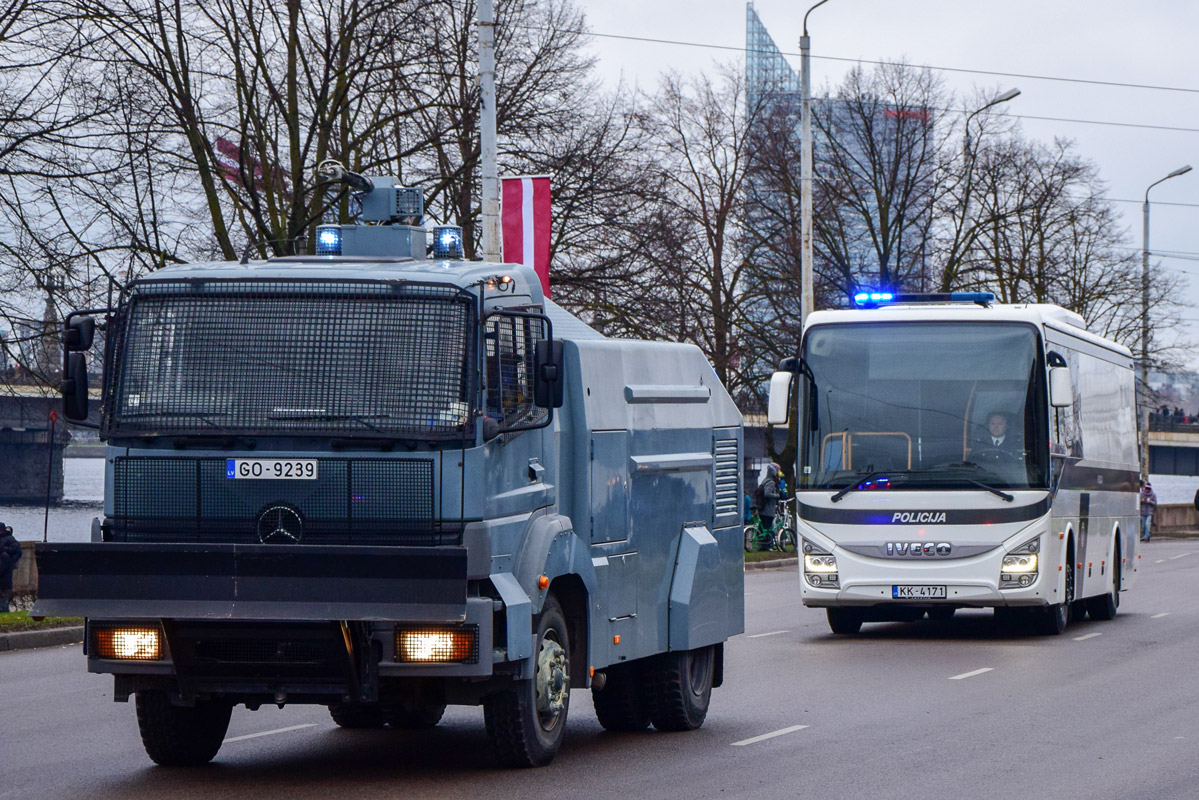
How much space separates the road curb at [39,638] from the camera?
17438 millimetres

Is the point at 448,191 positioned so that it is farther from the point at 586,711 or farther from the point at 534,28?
the point at 586,711

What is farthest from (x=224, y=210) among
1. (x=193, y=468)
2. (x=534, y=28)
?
(x=193, y=468)

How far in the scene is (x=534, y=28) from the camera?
103ft

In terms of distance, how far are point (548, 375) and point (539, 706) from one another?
1.75 meters

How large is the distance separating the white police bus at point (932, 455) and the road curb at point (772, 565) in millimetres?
15105

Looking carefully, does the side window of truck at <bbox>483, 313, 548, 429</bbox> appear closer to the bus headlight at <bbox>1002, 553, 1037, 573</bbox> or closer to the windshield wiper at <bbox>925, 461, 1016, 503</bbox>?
the windshield wiper at <bbox>925, 461, 1016, 503</bbox>

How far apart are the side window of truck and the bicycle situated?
2885cm

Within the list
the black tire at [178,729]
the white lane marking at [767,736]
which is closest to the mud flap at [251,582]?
the black tire at [178,729]

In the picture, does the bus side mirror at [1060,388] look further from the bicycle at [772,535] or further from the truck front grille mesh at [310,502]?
the bicycle at [772,535]

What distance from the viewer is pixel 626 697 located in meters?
11.3

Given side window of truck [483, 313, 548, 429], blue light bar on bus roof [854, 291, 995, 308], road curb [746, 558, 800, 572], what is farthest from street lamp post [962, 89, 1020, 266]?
side window of truck [483, 313, 548, 429]

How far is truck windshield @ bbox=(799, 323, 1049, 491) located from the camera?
17.8m

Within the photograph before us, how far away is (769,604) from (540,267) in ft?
21.4

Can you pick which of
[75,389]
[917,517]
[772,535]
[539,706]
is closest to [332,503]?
[75,389]
